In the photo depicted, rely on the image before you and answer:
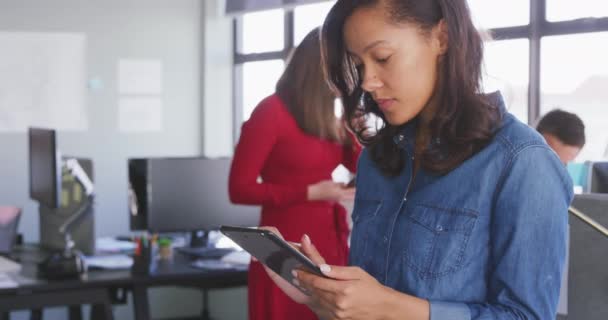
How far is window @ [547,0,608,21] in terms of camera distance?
3.55 metres

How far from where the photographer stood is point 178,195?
375 cm

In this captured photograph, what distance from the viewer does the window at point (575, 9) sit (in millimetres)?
3553

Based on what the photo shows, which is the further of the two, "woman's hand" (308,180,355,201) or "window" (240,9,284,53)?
"window" (240,9,284,53)

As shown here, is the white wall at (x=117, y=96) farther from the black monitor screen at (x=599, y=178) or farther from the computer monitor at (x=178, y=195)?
the black monitor screen at (x=599, y=178)

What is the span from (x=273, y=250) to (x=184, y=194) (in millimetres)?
2604

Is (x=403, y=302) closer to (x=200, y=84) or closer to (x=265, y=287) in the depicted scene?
(x=265, y=287)

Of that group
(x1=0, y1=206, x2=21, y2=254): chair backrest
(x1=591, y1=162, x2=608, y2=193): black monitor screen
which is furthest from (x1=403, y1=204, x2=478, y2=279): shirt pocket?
(x1=0, y1=206, x2=21, y2=254): chair backrest

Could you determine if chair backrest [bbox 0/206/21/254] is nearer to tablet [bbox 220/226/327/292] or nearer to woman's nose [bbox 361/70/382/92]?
tablet [bbox 220/226/327/292]

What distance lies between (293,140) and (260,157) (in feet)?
0.38

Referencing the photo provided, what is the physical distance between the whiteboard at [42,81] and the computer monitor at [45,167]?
1388 mm

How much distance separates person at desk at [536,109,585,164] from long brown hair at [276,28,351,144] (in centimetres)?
102

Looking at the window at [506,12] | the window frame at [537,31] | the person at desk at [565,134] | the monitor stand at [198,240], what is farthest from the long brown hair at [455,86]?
the window at [506,12]

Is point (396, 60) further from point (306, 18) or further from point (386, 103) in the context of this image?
point (306, 18)

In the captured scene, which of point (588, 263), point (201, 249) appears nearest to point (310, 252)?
point (588, 263)
